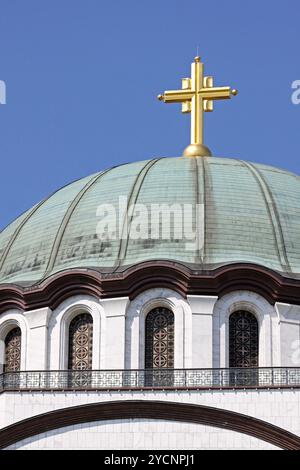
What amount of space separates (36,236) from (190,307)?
5.99 metres

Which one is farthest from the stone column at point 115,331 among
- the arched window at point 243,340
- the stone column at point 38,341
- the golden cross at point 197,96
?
the golden cross at point 197,96

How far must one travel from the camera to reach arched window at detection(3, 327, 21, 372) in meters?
52.1

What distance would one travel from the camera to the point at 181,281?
50.6m

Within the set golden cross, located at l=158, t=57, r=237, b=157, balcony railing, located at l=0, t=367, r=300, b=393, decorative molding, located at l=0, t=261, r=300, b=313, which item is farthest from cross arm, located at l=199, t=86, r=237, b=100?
balcony railing, located at l=0, t=367, r=300, b=393

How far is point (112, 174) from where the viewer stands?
56.0 meters

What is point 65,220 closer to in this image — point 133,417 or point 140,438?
point 133,417

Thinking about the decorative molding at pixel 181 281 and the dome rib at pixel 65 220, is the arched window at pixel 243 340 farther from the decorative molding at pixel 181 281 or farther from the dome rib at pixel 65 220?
the dome rib at pixel 65 220

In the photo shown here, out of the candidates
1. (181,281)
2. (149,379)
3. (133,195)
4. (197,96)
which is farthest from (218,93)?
(149,379)

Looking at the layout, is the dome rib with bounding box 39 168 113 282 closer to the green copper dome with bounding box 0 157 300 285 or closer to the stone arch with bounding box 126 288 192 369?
the green copper dome with bounding box 0 157 300 285

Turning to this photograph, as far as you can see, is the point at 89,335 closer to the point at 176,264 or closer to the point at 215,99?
the point at 176,264

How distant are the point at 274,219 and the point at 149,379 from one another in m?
6.82

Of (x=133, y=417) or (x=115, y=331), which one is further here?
(x=115, y=331)

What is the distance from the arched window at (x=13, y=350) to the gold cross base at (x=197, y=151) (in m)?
8.51
